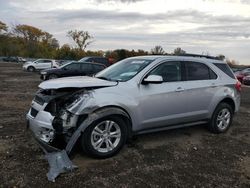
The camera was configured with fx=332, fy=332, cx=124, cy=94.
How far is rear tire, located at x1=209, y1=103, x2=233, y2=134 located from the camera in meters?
7.30

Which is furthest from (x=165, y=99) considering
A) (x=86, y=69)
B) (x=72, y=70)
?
(x=72, y=70)

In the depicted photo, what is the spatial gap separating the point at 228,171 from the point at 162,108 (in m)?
1.61

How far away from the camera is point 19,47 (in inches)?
3538

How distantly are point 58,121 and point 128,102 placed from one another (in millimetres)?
1240

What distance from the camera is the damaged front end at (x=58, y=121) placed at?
16.6ft

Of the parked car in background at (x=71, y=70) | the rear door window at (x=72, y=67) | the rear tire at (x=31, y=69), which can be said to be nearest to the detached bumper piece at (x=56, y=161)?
the parked car in background at (x=71, y=70)

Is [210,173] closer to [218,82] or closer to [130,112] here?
[130,112]

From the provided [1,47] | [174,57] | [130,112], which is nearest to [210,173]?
[130,112]

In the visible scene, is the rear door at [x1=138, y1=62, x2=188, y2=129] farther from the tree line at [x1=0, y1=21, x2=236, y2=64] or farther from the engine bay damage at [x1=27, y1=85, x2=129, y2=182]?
the tree line at [x1=0, y1=21, x2=236, y2=64]

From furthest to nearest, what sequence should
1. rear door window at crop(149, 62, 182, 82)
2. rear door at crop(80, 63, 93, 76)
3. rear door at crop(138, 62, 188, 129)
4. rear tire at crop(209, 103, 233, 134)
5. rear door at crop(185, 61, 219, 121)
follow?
rear door at crop(80, 63, 93, 76), rear tire at crop(209, 103, 233, 134), rear door at crop(185, 61, 219, 121), rear door window at crop(149, 62, 182, 82), rear door at crop(138, 62, 188, 129)

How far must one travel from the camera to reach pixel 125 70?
6402mm

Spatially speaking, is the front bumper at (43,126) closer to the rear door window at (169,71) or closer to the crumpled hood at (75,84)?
the crumpled hood at (75,84)

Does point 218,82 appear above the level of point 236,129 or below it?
above

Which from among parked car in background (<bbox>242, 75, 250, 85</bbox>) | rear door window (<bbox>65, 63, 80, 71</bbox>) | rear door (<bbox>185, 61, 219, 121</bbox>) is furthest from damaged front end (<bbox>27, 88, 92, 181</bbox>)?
parked car in background (<bbox>242, 75, 250, 85</bbox>)
